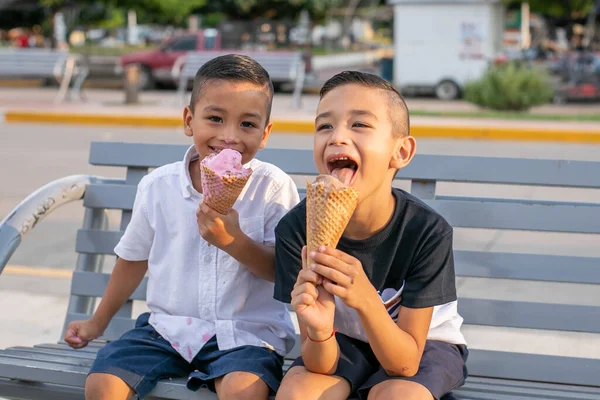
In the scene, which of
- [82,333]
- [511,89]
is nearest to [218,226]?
[82,333]

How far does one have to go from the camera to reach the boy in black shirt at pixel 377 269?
257 centimetres

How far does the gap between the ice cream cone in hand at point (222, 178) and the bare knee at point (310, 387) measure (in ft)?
1.65

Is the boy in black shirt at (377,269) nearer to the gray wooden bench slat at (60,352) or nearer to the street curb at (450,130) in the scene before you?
the gray wooden bench slat at (60,352)

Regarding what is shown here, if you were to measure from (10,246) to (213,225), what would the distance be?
989mm

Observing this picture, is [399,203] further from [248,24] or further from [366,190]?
[248,24]

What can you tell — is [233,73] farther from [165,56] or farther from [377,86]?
[165,56]

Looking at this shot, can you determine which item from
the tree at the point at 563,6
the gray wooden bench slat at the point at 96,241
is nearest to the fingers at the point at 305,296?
the gray wooden bench slat at the point at 96,241

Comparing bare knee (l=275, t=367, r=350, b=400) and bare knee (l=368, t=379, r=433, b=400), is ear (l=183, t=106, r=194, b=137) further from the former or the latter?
bare knee (l=368, t=379, r=433, b=400)

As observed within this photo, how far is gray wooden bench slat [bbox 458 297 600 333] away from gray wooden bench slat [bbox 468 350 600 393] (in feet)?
0.34

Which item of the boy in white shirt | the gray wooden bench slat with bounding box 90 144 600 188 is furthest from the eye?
the gray wooden bench slat with bounding box 90 144 600 188

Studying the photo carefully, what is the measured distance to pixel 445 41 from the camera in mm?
20656

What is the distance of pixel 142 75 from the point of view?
25000 millimetres

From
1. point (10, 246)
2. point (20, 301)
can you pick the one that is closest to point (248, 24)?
point (20, 301)

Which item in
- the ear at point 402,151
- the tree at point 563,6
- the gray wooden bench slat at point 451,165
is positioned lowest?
the gray wooden bench slat at point 451,165
